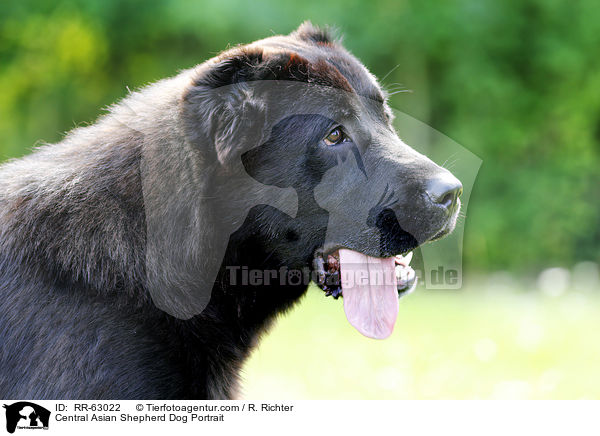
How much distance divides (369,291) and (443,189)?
642 millimetres

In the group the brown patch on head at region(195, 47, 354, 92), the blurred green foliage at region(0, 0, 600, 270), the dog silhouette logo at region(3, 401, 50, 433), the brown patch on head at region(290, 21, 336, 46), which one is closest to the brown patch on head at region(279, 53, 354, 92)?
the brown patch on head at region(195, 47, 354, 92)

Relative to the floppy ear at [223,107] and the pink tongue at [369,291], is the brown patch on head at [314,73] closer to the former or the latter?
the floppy ear at [223,107]

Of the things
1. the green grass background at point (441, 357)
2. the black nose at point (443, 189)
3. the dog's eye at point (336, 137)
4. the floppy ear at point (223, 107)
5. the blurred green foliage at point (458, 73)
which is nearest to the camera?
the floppy ear at point (223, 107)

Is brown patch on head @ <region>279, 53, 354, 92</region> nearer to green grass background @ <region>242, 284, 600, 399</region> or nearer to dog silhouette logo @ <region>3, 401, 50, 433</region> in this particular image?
green grass background @ <region>242, 284, 600, 399</region>

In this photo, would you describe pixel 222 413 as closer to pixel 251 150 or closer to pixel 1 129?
pixel 251 150

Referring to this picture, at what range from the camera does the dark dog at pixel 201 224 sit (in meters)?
2.81

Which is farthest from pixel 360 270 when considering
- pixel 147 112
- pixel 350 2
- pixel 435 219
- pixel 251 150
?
pixel 350 2

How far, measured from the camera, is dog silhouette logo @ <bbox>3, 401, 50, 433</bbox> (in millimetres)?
2750

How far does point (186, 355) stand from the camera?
9.75ft

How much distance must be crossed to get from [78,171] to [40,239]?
37cm

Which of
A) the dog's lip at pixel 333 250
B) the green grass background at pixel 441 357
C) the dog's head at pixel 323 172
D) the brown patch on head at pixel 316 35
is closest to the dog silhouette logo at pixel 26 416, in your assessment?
the green grass background at pixel 441 357

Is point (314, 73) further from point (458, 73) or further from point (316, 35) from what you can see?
point (458, 73)

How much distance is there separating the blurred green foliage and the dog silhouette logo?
11.2 m

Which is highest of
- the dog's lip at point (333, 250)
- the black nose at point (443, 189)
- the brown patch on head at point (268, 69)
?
the brown patch on head at point (268, 69)
